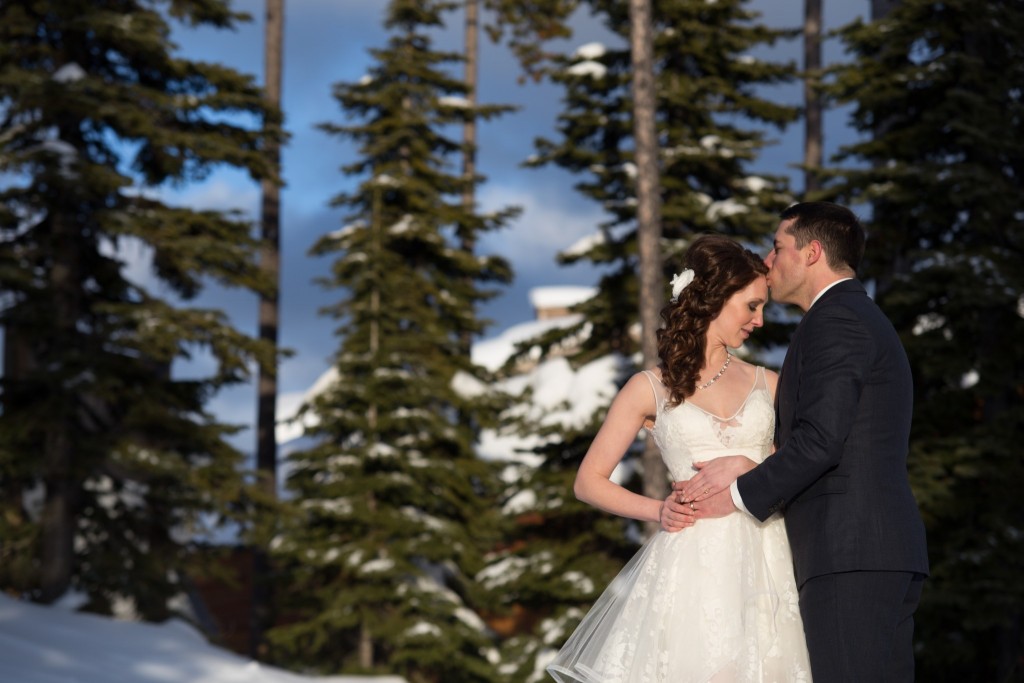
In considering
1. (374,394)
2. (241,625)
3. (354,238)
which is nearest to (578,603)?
(374,394)

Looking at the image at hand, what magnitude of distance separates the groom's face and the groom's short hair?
32 millimetres

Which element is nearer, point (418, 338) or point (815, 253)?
point (815, 253)

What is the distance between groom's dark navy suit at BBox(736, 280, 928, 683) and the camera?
13.2ft

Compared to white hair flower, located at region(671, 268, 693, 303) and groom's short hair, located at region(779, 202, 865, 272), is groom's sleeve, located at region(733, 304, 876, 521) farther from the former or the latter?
white hair flower, located at region(671, 268, 693, 303)

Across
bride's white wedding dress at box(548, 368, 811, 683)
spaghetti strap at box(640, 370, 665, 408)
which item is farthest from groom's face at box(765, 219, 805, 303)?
spaghetti strap at box(640, 370, 665, 408)

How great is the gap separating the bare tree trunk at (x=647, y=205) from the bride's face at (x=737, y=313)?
10325 mm

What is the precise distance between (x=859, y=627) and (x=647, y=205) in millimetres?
12522

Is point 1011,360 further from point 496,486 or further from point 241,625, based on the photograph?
point 241,625

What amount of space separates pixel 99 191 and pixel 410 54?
9517 mm

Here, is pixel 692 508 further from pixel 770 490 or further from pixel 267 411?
pixel 267 411

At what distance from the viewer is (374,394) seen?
2092cm

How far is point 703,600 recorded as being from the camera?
14.5 ft

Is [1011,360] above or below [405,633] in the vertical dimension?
above

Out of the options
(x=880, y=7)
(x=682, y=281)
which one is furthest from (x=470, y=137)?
(x=682, y=281)
